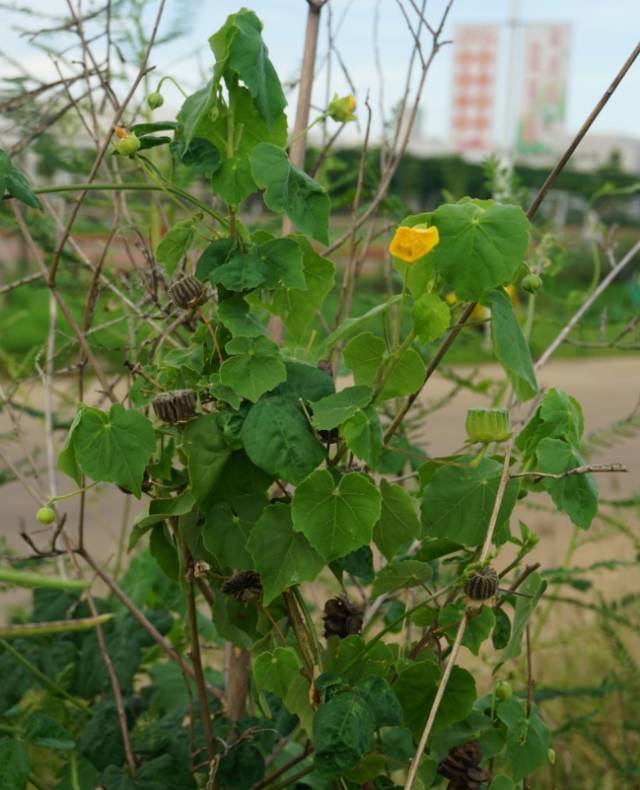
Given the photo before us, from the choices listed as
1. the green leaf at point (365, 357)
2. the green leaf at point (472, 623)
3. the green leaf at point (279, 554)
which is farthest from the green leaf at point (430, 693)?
the green leaf at point (365, 357)

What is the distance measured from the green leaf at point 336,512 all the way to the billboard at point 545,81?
12.5m

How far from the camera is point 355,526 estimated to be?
2.59ft

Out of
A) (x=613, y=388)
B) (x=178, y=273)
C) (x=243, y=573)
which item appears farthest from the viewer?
(x=613, y=388)

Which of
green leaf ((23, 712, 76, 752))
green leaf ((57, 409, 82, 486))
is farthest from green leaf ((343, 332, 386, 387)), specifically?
green leaf ((23, 712, 76, 752))

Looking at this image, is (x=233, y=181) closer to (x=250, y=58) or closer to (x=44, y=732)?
(x=250, y=58)

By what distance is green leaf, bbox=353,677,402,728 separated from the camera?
814 millimetres

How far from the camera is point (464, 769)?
2.97 ft

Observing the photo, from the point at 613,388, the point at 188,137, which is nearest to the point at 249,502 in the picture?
the point at 188,137

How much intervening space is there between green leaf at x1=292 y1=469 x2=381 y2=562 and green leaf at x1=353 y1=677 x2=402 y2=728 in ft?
0.35

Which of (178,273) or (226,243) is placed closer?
(226,243)

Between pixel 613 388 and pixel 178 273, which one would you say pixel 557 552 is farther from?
pixel 613 388

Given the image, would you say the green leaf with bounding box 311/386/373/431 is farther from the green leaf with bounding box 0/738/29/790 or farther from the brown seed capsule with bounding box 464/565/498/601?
the green leaf with bounding box 0/738/29/790

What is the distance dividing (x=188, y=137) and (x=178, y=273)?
25 cm

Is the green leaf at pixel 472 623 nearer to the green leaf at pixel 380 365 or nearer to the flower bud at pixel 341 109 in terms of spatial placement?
the green leaf at pixel 380 365
